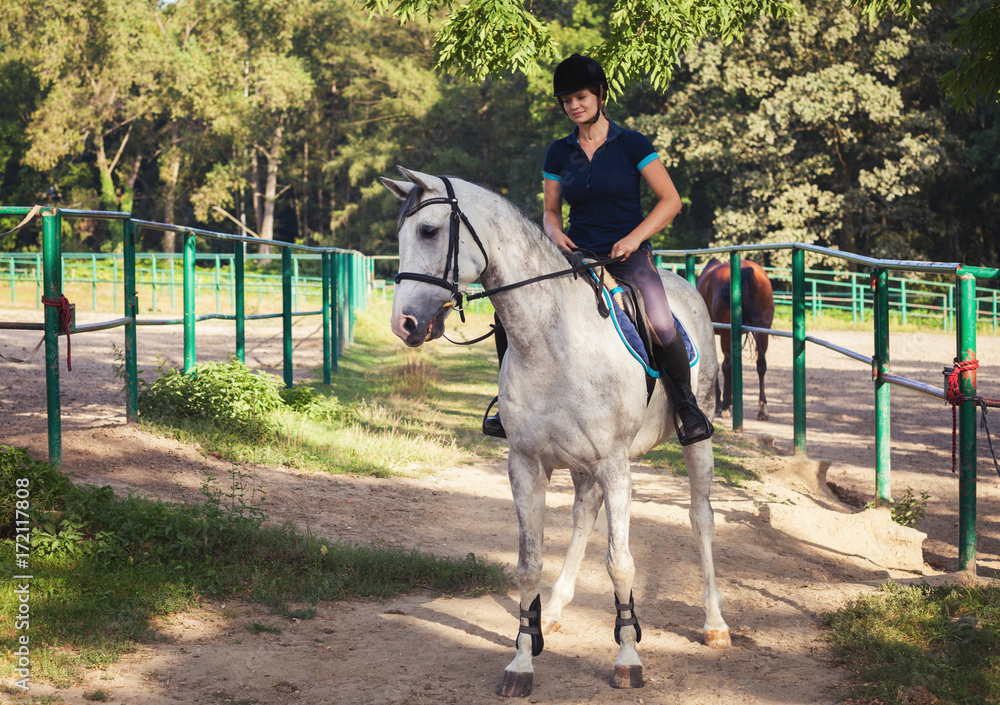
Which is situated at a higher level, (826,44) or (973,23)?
(826,44)

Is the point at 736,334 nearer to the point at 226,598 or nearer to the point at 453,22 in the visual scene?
the point at 453,22

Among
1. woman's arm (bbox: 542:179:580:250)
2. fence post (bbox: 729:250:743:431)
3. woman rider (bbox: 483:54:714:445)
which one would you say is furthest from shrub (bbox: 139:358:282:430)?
fence post (bbox: 729:250:743:431)

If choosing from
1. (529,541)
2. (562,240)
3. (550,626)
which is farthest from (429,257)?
(550,626)

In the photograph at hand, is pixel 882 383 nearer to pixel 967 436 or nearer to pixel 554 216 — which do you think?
pixel 967 436

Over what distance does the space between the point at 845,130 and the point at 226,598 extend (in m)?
24.8

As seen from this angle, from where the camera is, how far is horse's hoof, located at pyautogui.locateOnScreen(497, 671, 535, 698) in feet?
10.5

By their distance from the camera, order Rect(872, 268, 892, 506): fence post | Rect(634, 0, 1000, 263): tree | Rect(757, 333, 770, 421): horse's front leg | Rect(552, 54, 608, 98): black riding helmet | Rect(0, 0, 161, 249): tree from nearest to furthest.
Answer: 1. Rect(552, 54, 608, 98): black riding helmet
2. Rect(872, 268, 892, 506): fence post
3. Rect(757, 333, 770, 421): horse's front leg
4. Rect(634, 0, 1000, 263): tree
5. Rect(0, 0, 161, 249): tree

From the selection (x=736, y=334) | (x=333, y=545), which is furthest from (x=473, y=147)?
(x=333, y=545)

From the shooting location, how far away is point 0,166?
4188cm

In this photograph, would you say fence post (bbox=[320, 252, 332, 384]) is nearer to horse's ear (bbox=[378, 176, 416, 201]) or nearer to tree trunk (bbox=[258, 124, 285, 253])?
horse's ear (bbox=[378, 176, 416, 201])

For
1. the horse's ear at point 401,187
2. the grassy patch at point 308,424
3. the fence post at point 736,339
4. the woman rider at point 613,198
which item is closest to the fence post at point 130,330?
the grassy patch at point 308,424

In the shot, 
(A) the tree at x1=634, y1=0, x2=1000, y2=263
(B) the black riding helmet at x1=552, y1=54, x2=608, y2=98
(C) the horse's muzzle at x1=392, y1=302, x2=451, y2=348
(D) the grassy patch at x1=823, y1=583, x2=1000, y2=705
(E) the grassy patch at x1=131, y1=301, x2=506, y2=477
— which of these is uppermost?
(A) the tree at x1=634, y1=0, x2=1000, y2=263

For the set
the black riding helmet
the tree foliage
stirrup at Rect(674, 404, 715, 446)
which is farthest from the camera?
the tree foliage

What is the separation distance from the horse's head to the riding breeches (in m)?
0.84
